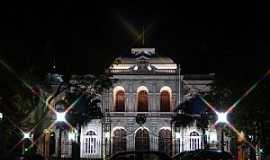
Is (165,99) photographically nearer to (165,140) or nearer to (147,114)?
(147,114)

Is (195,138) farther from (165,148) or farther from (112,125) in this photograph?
(112,125)

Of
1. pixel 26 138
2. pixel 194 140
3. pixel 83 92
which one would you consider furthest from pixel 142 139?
pixel 26 138

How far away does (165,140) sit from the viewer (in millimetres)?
59062

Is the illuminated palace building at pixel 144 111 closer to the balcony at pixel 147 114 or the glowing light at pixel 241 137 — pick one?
the balcony at pixel 147 114

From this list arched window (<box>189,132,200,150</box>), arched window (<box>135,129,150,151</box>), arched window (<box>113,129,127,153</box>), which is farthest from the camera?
arched window (<box>135,129,150,151</box>)

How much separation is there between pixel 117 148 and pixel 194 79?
42.2ft

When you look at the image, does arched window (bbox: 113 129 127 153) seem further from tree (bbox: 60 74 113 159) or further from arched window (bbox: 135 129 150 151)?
tree (bbox: 60 74 113 159)

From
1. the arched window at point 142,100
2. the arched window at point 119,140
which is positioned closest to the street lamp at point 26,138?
the arched window at point 119,140

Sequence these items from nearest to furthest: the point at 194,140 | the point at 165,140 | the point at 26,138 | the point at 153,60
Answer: the point at 26,138
the point at 165,140
the point at 194,140
the point at 153,60

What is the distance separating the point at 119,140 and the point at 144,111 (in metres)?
4.71

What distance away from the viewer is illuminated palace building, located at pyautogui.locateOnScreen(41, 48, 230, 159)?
58.2 m

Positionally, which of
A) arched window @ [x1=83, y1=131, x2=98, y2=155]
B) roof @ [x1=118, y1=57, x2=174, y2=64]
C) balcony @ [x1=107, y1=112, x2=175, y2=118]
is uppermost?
roof @ [x1=118, y1=57, x2=174, y2=64]

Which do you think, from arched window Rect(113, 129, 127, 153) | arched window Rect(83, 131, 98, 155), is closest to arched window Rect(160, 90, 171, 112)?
arched window Rect(113, 129, 127, 153)

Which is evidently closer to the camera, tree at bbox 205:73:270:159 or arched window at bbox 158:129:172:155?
tree at bbox 205:73:270:159
